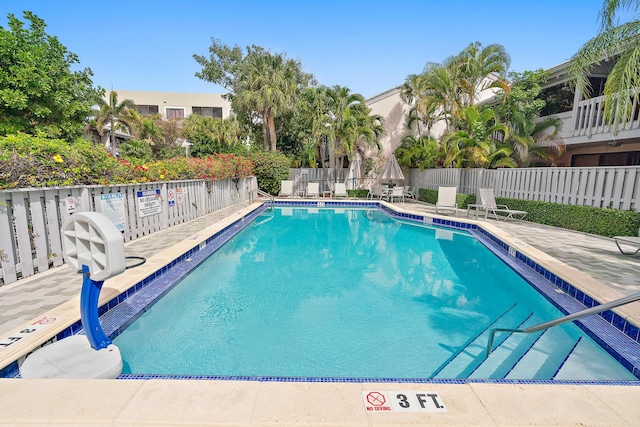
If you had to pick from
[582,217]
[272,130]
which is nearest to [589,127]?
[582,217]

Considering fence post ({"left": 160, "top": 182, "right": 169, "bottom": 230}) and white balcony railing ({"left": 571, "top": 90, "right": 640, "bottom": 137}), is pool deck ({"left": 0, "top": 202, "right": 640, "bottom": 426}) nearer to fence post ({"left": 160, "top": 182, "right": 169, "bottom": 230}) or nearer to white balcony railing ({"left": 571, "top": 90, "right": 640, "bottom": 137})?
fence post ({"left": 160, "top": 182, "right": 169, "bottom": 230})

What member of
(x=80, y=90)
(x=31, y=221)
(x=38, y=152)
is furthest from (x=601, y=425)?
(x=80, y=90)

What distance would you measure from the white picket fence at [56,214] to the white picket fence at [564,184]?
35.5ft

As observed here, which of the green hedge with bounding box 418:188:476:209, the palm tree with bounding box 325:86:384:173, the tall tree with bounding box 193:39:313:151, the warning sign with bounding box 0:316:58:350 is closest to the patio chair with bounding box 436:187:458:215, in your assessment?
the green hedge with bounding box 418:188:476:209

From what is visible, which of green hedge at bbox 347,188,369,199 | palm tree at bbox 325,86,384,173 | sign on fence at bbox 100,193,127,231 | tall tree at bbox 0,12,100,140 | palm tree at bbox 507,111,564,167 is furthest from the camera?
green hedge at bbox 347,188,369,199

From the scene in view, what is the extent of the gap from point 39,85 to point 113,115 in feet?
46.2

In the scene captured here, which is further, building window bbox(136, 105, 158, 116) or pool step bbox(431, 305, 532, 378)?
building window bbox(136, 105, 158, 116)

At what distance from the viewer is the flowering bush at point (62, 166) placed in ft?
14.1

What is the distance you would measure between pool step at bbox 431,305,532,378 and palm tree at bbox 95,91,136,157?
26002mm

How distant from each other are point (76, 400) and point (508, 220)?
37.3 feet

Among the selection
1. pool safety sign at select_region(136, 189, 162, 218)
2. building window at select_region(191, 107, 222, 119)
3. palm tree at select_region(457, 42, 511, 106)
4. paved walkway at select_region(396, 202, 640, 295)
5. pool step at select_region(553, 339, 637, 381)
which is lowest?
pool step at select_region(553, 339, 637, 381)

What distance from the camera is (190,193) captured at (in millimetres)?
9570

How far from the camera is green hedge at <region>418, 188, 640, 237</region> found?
285 inches

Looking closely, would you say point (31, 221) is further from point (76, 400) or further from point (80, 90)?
point (80, 90)
